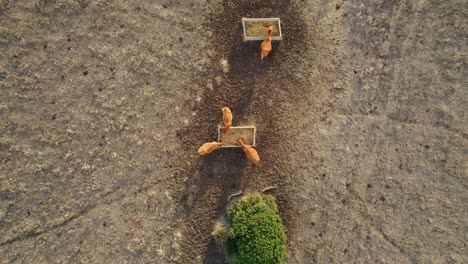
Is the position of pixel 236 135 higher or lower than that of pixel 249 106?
lower

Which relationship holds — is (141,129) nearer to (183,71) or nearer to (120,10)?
(183,71)

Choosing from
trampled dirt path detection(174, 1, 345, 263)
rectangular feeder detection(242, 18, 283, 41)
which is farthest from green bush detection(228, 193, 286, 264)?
rectangular feeder detection(242, 18, 283, 41)

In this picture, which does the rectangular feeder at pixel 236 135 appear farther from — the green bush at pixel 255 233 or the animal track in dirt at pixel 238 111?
the green bush at pixel 255 233

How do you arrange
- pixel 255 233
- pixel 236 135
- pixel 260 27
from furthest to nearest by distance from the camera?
pixel 260 27, pixel 236 135, pixel 255 233

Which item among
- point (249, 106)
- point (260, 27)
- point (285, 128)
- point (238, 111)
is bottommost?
point (285, 128)

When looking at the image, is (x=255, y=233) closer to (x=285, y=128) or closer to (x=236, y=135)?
(x=236, y=135)

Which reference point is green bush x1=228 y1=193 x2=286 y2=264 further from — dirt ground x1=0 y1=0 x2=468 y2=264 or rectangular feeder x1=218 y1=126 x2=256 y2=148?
rectangular feeder x1=218 y1=126 x2=256 y2=148

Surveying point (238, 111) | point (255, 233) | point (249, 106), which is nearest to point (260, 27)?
point (249, 106)
